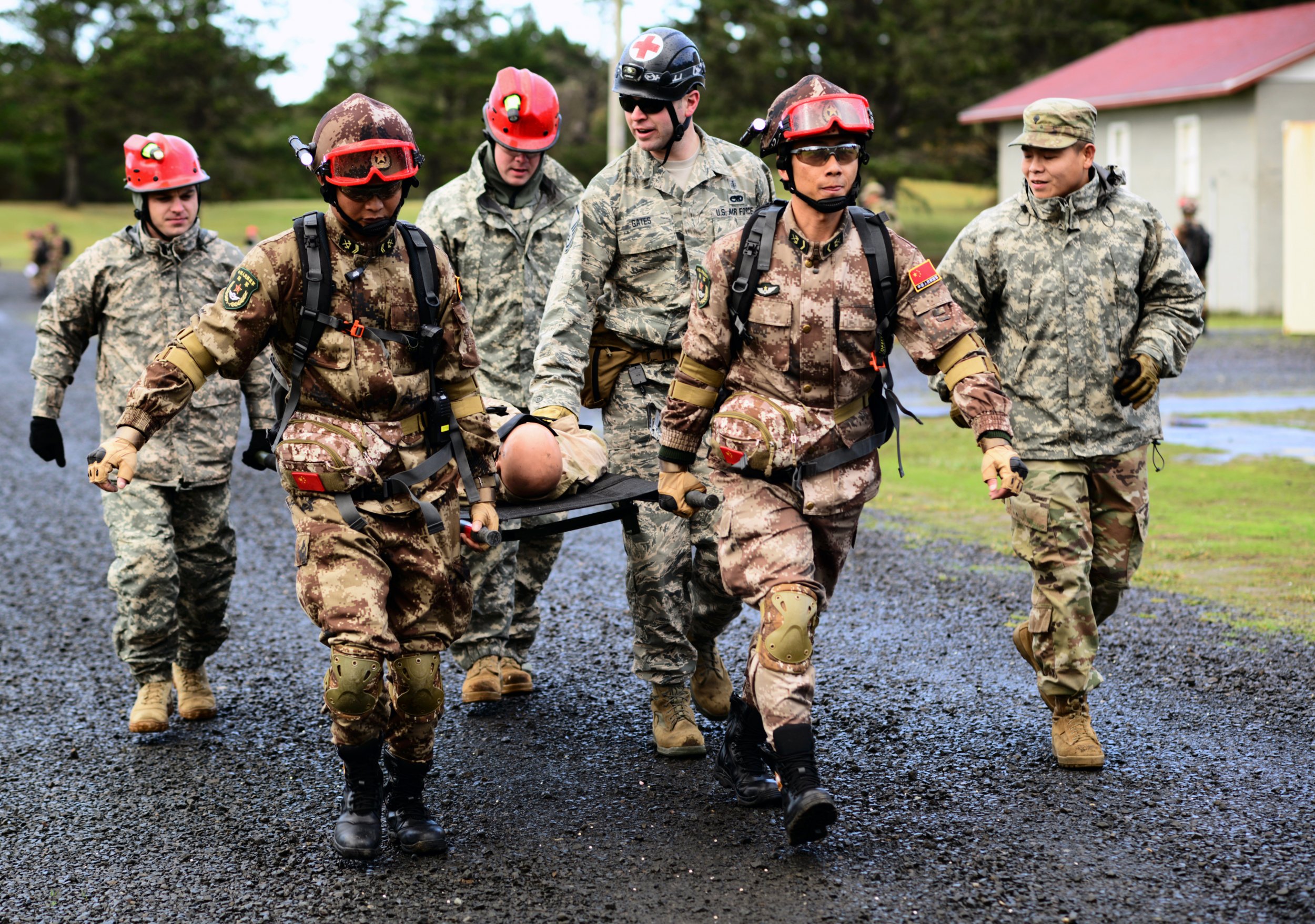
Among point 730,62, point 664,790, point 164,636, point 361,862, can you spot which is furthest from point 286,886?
point 730,62

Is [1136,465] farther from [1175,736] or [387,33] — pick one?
[387,33]

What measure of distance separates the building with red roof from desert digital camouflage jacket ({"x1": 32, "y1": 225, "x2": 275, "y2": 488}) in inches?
1100

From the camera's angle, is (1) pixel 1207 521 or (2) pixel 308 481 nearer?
(2) pixel 308 481

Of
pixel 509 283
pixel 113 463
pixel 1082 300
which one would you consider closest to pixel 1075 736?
pixel 1082 300

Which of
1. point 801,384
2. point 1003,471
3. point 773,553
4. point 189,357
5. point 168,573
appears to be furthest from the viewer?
point 168,573

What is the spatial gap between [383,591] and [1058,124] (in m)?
3.00

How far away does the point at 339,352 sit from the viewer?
4465 millimetres

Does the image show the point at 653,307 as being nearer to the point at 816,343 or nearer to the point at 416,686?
the point at 816,343

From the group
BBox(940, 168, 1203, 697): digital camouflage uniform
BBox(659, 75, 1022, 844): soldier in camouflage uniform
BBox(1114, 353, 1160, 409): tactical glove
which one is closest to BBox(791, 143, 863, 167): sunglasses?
BBox(659, 75, 1022, 844): soldier in camouflage uniform

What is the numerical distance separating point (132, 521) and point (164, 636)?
521mm

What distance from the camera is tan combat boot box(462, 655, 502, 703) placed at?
614cm

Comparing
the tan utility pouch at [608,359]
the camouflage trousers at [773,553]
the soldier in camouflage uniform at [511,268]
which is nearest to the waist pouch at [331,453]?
the camouflage trousers at [773,553]

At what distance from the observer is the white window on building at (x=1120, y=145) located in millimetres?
34031

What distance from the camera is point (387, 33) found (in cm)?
7688
